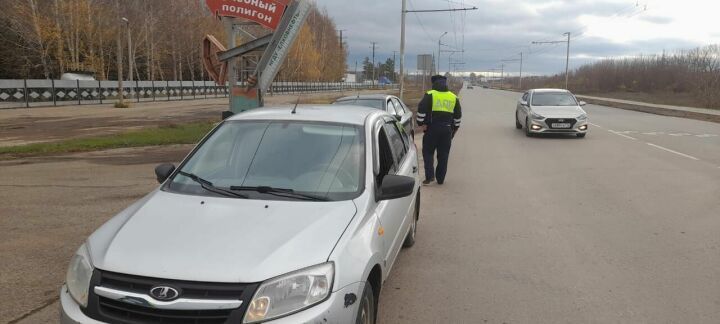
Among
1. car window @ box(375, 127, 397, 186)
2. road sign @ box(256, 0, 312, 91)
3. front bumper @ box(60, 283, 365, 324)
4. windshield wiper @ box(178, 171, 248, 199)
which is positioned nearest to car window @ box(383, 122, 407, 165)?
car window @ box(375, 127, 397, 186)

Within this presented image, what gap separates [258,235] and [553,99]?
1612 centimetres

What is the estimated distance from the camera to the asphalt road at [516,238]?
155 inches

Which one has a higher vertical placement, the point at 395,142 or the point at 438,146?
the point at 395,142

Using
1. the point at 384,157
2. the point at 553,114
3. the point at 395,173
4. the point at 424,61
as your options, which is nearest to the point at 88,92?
the point at 424,61

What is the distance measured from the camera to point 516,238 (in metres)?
5.75

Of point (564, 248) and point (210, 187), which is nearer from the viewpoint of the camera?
point (210, 187)

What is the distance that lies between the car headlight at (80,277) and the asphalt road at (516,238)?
1.10 meters

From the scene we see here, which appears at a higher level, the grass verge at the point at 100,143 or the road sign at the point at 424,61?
the road sign at the point at 424,61

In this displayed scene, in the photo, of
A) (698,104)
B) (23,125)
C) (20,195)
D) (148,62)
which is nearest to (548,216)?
(20,195)

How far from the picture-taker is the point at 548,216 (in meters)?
6.71


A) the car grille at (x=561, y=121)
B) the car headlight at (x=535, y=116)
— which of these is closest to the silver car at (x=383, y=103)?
the car headlight at (x=535, y=116)

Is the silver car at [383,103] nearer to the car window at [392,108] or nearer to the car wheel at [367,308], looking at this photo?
the car window at [392,108]

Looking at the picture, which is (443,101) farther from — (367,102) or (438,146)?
(367,102)

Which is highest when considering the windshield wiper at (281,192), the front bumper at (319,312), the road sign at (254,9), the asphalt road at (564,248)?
the road sign at (254,9)
